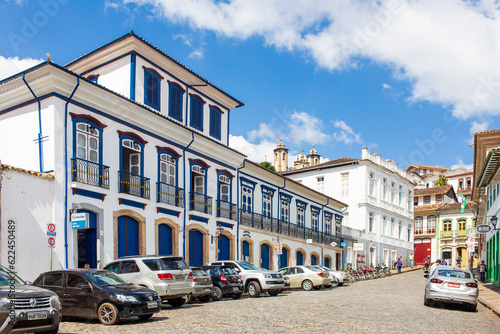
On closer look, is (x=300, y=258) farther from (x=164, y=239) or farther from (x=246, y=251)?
(x=164, y=239)

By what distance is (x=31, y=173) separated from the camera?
19.2m

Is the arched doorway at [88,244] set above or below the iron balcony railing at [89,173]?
below

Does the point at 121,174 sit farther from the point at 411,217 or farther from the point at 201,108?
the point at 411,217

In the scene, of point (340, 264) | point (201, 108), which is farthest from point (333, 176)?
point (201, 108)

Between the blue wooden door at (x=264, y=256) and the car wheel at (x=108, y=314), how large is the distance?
22871 mm

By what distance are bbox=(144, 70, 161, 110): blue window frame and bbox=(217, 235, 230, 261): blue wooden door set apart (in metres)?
8.86

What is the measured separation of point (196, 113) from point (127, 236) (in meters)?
8.91

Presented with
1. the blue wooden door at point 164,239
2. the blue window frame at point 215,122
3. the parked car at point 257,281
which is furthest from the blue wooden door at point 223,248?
the parked car at point 257,281

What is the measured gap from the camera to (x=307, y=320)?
13938mm

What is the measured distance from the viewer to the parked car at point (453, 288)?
58.1ft

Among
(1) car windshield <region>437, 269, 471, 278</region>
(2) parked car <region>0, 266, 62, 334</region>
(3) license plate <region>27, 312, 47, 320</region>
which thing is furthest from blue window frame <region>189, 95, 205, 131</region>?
(3) license plate <region>27, 312, 47, 320</region>

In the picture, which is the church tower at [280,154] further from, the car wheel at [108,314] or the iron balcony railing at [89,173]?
the car wheel at [108,314]

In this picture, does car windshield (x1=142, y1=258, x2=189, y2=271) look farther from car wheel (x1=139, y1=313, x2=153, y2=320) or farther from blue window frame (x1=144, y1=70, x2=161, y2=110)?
blue window frame (x1=144, y1=70, x2=161, y2=110)

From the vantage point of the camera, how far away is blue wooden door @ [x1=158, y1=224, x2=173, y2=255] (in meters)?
25.6
